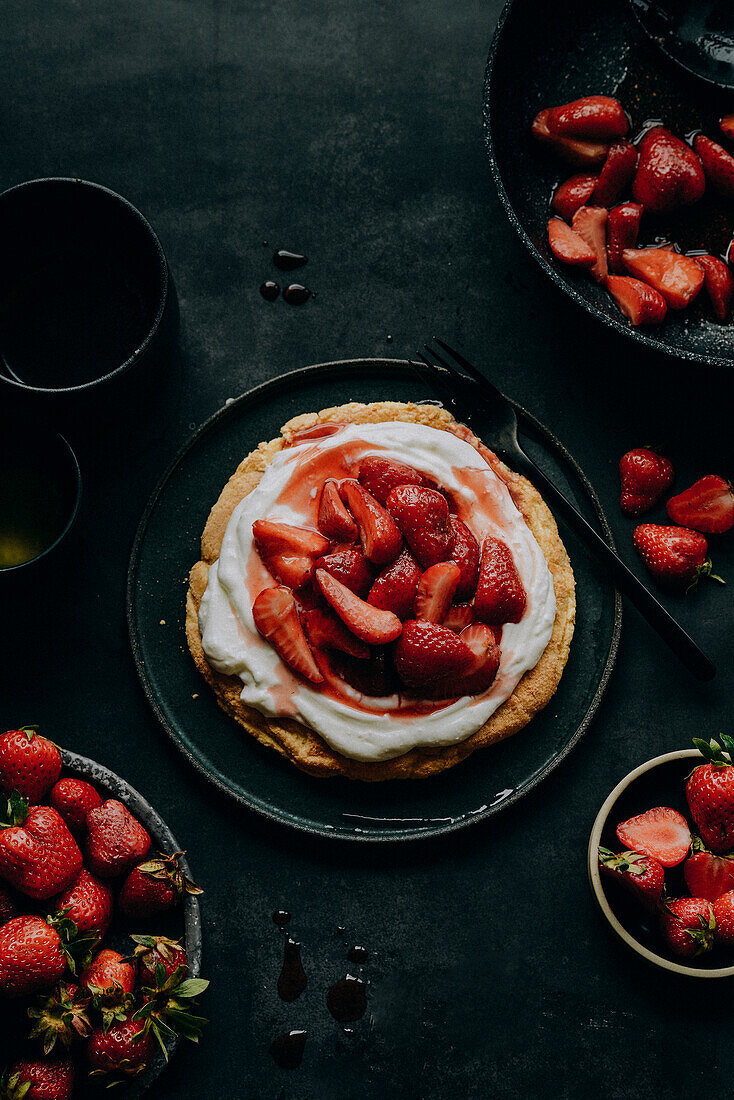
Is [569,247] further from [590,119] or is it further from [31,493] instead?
[31,493]

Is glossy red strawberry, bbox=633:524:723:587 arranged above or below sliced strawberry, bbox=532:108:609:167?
below

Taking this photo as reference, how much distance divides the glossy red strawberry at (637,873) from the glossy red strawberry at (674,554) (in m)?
1.03

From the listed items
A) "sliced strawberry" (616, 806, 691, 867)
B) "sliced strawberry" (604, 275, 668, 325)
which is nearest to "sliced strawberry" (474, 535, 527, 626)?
"sliced strawberry" (616, 806, 691, 867)

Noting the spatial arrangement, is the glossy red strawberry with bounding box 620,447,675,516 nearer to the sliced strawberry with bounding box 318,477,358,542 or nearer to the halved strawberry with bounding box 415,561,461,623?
the halved strawberry with bounding box 415,561,461,623

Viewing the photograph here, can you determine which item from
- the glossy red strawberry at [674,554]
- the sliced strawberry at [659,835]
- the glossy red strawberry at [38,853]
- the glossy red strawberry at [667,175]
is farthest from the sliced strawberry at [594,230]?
the glossy red strawberry at [38,853]

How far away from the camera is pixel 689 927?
3.06 metres

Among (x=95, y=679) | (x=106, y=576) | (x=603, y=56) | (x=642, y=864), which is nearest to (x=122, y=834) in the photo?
(x=95, y=679)

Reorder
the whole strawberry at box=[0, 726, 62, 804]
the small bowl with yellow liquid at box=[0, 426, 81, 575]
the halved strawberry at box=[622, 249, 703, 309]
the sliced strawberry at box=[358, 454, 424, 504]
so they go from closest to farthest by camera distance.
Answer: the whole strawberry at box=[0, 726, 62, 804], the sliced strawberry at box=[358, 454, 424, 504], the small bowl with yellow liquid at box=[0, 426, 81, 575], the halved strawberry at box=[622, 249, 703, 309]

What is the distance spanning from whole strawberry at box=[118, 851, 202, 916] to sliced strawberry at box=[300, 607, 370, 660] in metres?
0.87

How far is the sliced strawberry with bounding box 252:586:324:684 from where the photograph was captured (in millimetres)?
3035

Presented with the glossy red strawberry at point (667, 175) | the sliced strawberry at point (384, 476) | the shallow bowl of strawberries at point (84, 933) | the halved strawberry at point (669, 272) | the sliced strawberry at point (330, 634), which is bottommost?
the shallow bowl of strawberries at point (84, 933)

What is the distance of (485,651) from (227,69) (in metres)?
2.57

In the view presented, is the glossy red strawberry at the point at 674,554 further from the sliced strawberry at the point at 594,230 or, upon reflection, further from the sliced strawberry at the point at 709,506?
the sliced strawberry at the point at 594,230

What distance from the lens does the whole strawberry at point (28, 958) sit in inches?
107
